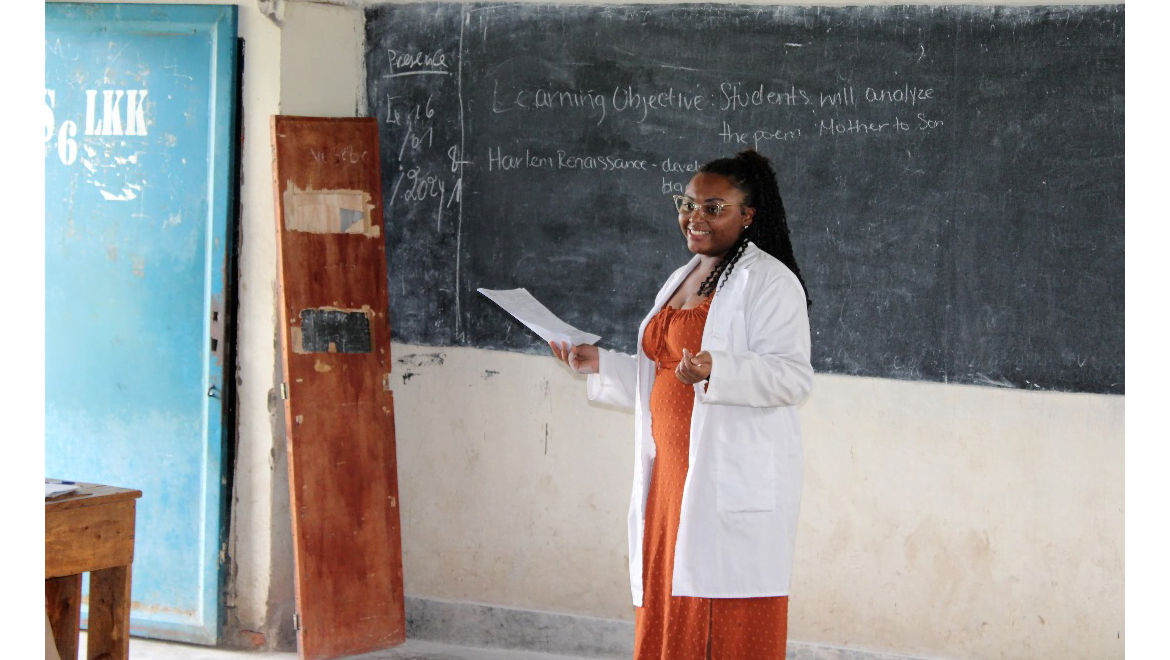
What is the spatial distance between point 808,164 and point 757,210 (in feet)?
3.74

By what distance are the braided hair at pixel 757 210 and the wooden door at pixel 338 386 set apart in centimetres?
170

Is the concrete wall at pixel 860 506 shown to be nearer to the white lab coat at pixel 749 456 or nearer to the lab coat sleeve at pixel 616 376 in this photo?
the lab coat sleeve at pixel 616 376

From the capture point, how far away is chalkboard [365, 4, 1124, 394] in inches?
149

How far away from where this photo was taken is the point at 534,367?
4359 millimetres

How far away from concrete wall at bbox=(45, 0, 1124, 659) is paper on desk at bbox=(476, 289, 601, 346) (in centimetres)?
111

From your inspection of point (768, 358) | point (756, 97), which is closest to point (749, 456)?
point (768, 358)

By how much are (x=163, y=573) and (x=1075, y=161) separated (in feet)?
11.7

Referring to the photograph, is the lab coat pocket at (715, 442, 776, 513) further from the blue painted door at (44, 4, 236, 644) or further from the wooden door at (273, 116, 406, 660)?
the blue painted door at (44, 4, 236, 644)

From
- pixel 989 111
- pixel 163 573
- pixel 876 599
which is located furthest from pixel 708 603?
pixel 163 573

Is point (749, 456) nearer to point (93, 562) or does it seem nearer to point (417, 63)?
point (93, 562)

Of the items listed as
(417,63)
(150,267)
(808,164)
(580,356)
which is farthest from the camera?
(417,63)

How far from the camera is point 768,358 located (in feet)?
9.07

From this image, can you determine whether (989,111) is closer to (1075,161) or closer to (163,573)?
(1075,161)

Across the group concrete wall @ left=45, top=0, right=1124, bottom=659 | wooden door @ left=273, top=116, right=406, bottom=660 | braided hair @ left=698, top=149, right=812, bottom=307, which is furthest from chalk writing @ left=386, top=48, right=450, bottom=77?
A: braided hair @ left=698, top=149, right=812, bottom=307
